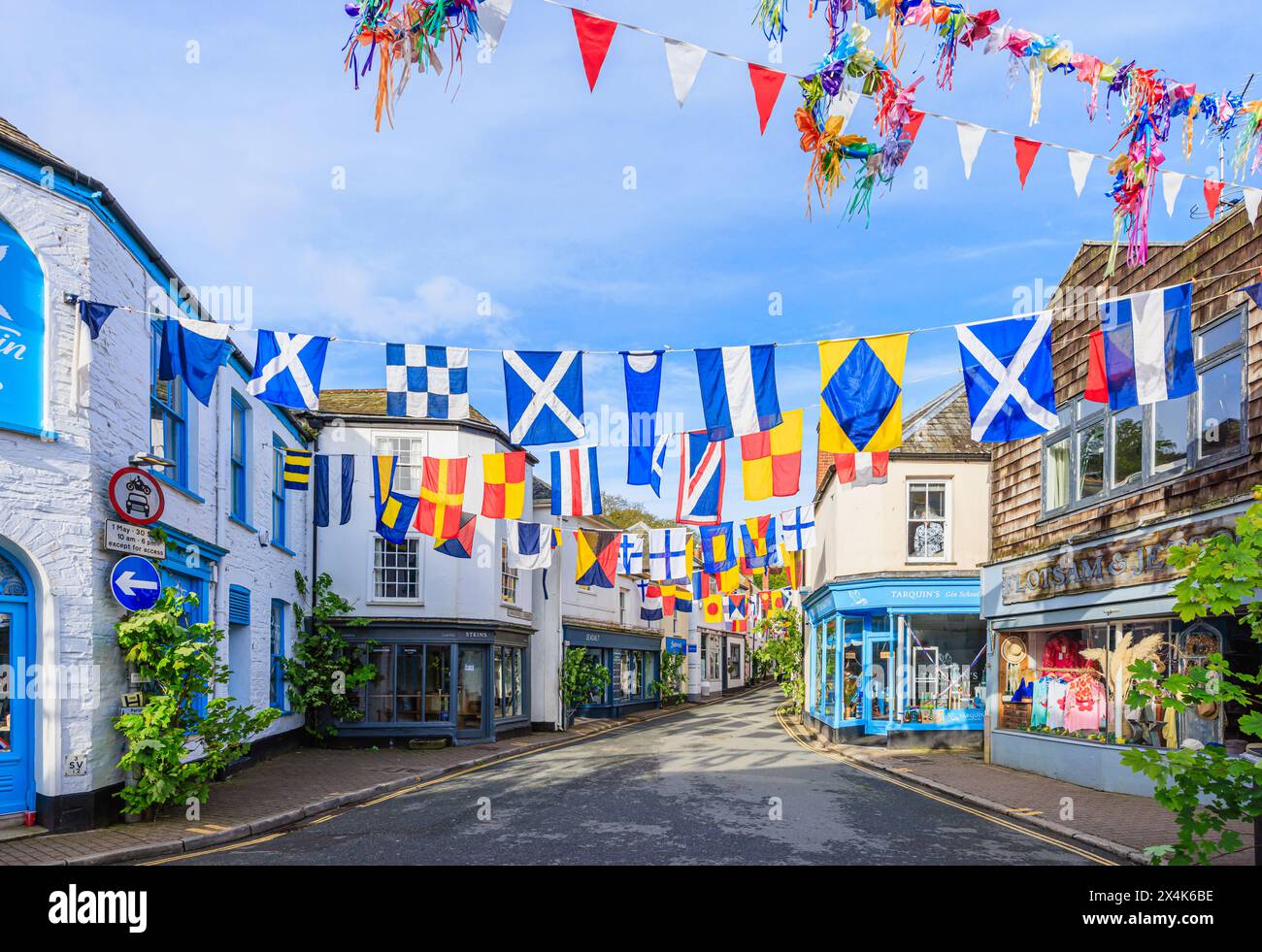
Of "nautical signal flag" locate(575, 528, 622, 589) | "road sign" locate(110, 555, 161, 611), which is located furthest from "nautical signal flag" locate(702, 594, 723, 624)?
"road sign" locate(110, 555, 161, 611)

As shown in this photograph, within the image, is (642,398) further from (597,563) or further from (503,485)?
(597,563)

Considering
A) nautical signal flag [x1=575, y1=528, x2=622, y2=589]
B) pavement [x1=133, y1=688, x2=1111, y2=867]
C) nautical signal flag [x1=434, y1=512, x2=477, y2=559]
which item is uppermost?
nautical signal flag [x1=434, y1=512, x2=477, y2=559]

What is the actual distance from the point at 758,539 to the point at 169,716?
15484 millimetres

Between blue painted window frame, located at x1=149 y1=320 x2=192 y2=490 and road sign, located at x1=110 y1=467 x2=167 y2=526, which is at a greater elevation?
blue painted window frame, located at x1=149 y1=320 x2=192 y2=490

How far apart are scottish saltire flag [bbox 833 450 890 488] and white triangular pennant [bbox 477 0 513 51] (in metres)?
10.4

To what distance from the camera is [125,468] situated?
11984 mm

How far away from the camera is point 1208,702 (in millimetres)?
6668

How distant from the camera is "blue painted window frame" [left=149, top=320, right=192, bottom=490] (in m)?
13.6

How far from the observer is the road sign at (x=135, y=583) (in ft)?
37.9

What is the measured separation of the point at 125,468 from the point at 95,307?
1.96 m

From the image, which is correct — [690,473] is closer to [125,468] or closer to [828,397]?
[828,397]

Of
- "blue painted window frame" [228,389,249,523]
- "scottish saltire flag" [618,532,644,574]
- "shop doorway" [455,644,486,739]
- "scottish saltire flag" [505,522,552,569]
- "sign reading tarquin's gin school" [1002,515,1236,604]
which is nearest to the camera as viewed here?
"sign reading tarquin's gin school" [1002,515,1236,604]

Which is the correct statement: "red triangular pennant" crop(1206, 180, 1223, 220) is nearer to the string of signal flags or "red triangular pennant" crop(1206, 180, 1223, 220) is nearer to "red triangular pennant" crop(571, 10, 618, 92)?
the string of signal flags
